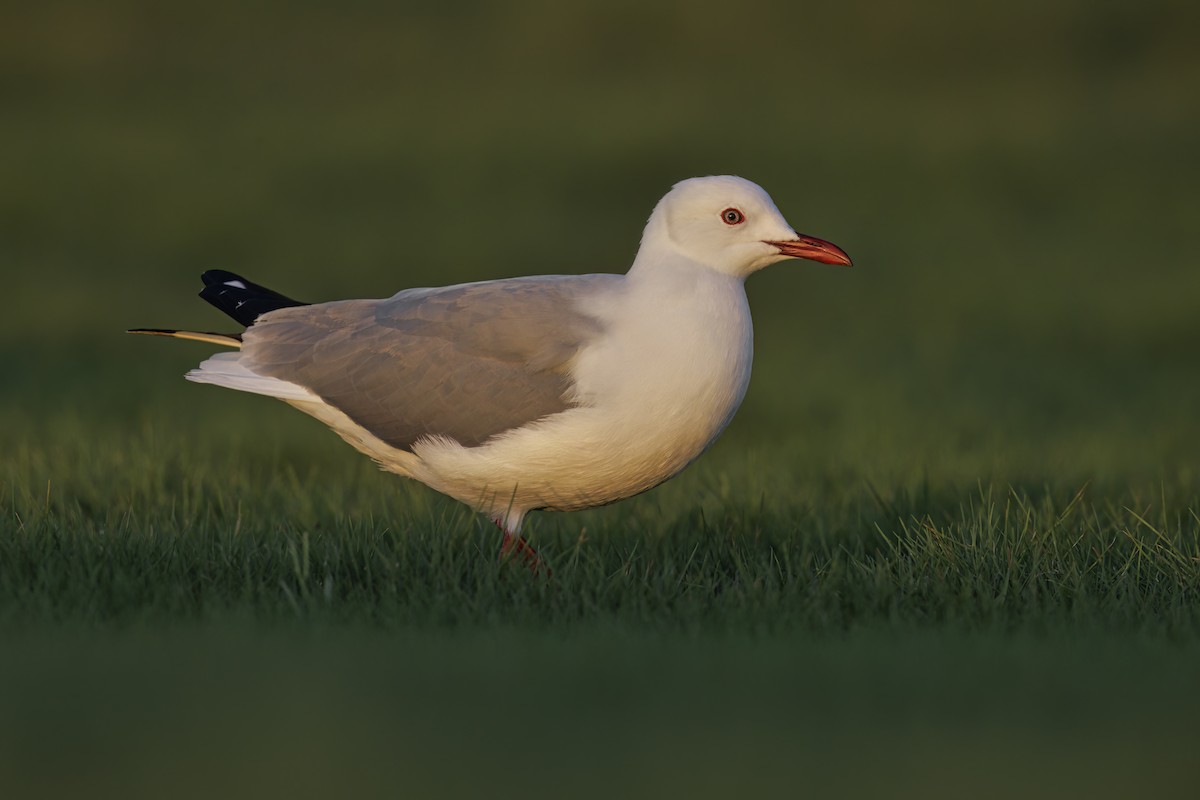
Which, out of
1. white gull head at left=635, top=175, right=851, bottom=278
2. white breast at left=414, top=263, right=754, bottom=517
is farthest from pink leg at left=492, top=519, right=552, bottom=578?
white gull head at left=635, top=175, right=851, bottom=278

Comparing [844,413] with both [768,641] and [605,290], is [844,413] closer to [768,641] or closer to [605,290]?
[605,290]

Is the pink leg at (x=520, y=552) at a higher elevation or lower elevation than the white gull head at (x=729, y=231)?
lower

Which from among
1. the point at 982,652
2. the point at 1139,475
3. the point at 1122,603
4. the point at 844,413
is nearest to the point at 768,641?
the point at 982,652

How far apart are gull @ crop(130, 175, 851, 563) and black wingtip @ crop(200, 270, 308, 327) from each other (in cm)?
81

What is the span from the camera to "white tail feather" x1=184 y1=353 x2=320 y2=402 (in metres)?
8.36

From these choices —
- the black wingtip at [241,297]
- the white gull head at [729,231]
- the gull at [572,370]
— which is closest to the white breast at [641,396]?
the gull at [572,370]

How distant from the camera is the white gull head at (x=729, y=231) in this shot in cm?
763

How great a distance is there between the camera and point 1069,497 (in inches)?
376

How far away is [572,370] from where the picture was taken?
24.7ft

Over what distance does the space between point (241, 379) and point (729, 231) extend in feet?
8.25

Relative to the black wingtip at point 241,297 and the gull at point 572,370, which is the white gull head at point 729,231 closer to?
the gull at point 572,370

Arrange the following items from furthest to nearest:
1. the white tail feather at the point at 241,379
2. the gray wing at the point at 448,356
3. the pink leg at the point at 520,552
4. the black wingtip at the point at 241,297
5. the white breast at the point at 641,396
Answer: the black wingtip at the point at 241,297 → the white tail feather at the point at 241,379 → the gray wing at the point at 448,356 → the pink leg at the point at 520,552 → the white breast at the point at 641,396

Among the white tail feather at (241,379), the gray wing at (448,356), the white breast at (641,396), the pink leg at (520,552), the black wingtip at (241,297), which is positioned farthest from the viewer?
the black wingtip at (241,297)

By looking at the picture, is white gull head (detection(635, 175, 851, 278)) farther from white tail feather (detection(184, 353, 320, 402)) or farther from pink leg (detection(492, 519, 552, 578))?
white tail feather (detection(184, 353, 320, 402))
